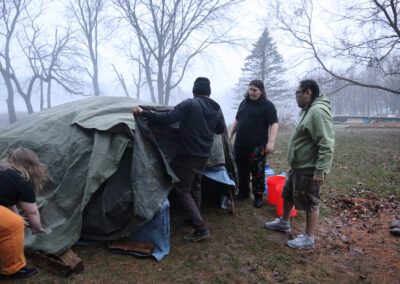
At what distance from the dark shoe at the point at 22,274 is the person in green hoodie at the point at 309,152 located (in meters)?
2.73

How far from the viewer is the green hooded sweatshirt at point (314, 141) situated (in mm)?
2883

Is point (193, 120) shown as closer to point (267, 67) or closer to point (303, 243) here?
point (303, 243)

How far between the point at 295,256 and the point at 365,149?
8.85m

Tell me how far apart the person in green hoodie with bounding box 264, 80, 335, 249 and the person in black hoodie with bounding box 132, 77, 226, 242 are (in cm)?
99

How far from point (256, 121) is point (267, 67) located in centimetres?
3100

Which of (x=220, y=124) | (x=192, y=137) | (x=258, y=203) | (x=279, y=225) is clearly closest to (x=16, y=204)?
(x=192, y=137)

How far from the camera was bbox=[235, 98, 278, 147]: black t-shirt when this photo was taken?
416cm

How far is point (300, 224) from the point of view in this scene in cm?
405

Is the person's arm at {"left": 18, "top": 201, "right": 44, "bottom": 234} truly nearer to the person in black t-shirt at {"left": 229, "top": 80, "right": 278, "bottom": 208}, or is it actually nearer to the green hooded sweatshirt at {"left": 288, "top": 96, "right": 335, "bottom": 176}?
the green hooded sweatshirt at {"left": 288, "top": 96, "right": 335, "bottom": 176}

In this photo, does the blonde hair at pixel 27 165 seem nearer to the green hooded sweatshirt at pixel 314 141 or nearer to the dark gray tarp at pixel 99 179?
the dark gray tarp at pixel 99 179

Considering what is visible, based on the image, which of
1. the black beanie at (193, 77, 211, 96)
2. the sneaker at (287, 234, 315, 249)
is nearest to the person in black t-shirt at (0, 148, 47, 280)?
the black beanie at (193, 77, 211, 96)

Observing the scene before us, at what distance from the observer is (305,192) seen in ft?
10.4

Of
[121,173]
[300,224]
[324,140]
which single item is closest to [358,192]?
[300,224]

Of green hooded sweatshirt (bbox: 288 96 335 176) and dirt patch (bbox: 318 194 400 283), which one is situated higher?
green hooded sweatshirt (bbox: 288 96 335 176)
